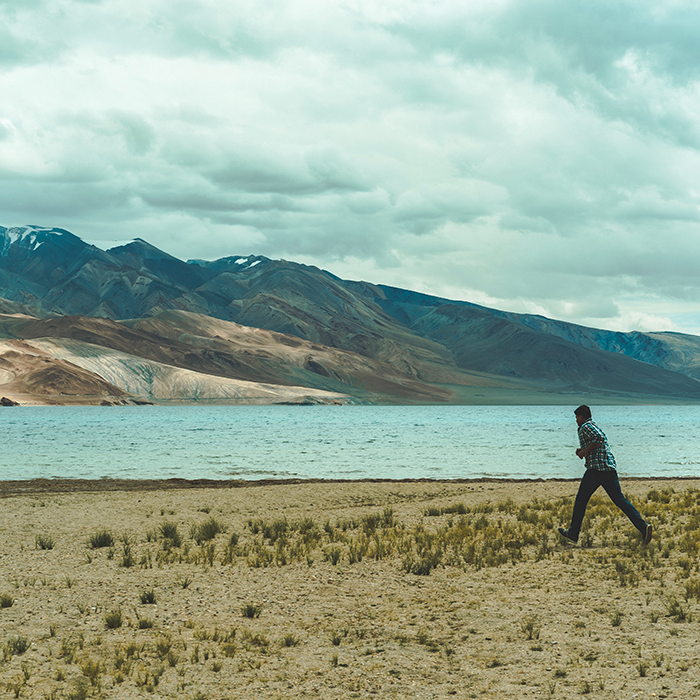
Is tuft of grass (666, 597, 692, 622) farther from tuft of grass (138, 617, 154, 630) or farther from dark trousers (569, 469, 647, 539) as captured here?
tuft of grass (138, 617, 154, 630)

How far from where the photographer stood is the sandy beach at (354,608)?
7.98 metres

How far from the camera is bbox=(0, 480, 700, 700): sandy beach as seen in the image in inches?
314

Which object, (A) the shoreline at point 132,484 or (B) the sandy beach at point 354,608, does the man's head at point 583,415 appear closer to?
(B) the sandy beach at point 354,608

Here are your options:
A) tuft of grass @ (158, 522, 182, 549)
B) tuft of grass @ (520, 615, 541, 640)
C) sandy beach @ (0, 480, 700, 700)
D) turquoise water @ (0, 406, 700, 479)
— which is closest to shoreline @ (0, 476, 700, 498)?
turquoise water @ (0, 406, 700, 479)

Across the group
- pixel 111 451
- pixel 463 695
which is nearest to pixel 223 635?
pixel 463 695

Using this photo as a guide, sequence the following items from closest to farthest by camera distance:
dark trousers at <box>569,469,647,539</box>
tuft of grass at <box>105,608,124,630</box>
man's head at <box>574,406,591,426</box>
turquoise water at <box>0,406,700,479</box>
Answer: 1. tuft of grass at <box>105,608,124,630</box>
2. dark trousers at <box>569,469,647,539</box>
3. man's head at <box>574,406,591,426</box>
4. turquoise water at <box>0,406,700,479</box>

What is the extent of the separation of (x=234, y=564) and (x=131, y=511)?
959cm

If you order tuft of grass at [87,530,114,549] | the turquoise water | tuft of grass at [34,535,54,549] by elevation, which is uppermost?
tuft of grass at [87,530,114,549]

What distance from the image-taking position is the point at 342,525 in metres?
18.0

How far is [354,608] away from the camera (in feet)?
35.4

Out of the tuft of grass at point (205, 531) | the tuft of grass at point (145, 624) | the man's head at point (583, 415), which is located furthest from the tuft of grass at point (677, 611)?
the tuft of grass at point (205, 531)

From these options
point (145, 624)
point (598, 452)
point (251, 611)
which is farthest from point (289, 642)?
point (598, 452)

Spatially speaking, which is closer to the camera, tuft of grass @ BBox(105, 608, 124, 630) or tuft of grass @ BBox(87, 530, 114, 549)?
tuft of grass @ BBox(105, 608, 124, 630)

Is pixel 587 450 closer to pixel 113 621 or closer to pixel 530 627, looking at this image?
pixel 530 627
